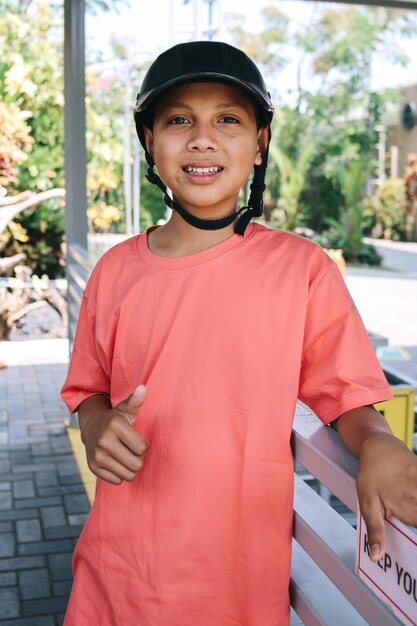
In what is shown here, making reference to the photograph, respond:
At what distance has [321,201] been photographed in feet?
56.8

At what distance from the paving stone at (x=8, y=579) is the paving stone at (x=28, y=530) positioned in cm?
28

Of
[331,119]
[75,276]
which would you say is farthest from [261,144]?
[331,119]

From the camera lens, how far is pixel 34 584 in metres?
2.95

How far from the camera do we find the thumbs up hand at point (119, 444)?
1147mm

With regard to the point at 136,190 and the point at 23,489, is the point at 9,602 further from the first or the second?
the point at 136,190

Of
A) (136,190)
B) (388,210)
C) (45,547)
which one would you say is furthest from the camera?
(388,210)

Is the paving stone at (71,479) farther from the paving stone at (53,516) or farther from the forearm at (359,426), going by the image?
the forearm at (359,426)

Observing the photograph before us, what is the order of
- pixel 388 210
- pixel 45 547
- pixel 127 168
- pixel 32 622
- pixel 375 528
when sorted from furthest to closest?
pixel 388 210 < pixel 127 168 < pixel 45 547 < pixel 32 622 < pixel 375 528

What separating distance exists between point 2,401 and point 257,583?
4.32 m

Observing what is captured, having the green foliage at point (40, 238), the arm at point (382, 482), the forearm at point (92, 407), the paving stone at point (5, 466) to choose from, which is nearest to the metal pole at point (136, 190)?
the green foliage at point (40, 238)

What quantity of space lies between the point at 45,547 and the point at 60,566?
18cm

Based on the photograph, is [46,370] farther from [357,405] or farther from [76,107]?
[357,405]

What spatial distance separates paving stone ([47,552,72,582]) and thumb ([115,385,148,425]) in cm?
200

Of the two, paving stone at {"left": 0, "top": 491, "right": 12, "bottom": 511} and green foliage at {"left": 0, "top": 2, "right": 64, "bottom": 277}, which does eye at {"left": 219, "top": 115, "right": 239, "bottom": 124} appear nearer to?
paving stone at {"left": 0, "top": 491, "right": 12, "bottom": 511}
